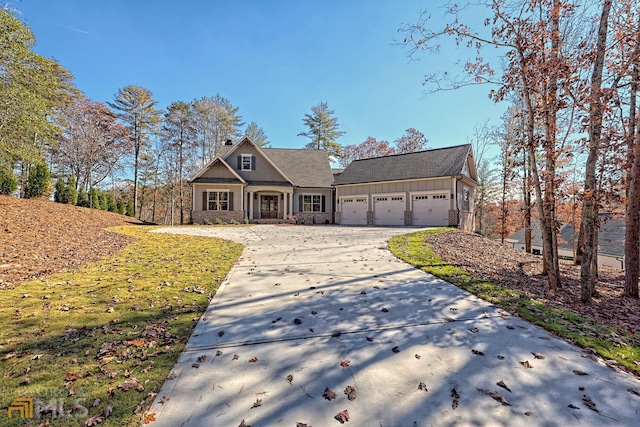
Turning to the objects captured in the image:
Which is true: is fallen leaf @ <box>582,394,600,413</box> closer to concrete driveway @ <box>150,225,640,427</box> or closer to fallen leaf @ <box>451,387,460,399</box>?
concrete driveway @ <box>150,225,640,427</box>

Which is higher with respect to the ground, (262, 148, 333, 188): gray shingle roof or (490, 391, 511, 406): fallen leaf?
(262, 148, 333, 188): gray shingle roof

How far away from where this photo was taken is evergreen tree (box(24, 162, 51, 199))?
565 inches

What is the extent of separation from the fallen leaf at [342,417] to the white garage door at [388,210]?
723 inches

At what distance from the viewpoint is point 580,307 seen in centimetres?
513

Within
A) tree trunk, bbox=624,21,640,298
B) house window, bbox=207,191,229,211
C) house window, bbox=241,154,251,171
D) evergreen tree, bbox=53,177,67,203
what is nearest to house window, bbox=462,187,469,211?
tree trunk, bbox=624,21,640,298

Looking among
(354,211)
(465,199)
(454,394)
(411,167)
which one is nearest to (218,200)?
(354,211)

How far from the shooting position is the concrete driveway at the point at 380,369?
207 cm

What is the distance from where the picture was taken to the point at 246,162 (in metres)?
22.2

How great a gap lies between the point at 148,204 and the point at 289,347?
39.3 m

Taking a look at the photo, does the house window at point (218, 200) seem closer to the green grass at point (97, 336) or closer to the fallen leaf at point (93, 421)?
the green grass at point (97, 336)

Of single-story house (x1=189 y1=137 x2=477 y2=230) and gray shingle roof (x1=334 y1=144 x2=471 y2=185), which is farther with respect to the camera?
gray shingle roof (x1=334 y1=144 x2=471 y2=185)

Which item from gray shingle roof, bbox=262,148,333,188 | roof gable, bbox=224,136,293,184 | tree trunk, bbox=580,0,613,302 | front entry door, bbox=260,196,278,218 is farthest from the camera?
gray shingle roof, bbox=262,148,333,188

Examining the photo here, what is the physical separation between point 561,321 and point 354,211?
18.0 meters

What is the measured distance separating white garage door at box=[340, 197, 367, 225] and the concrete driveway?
16.8 meters
